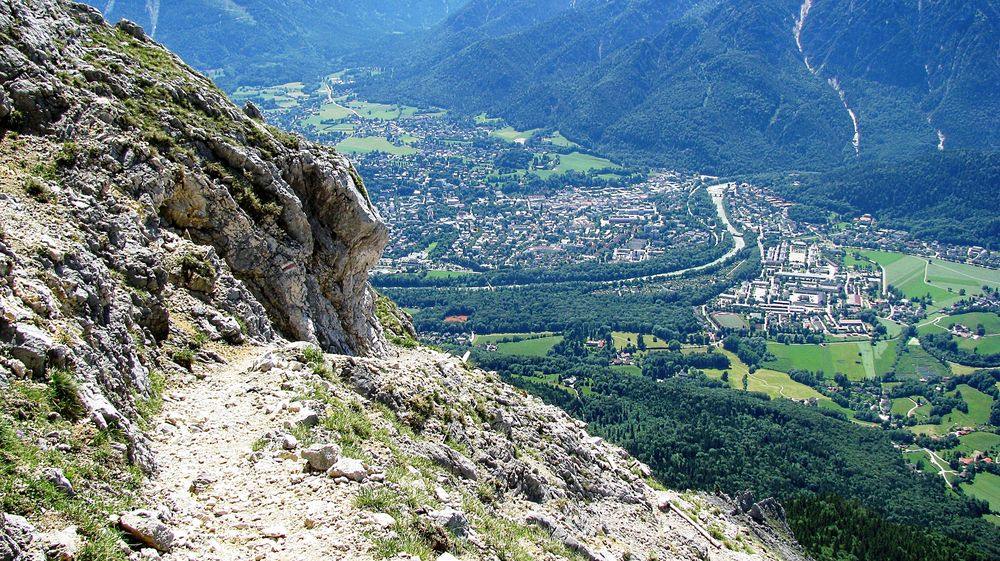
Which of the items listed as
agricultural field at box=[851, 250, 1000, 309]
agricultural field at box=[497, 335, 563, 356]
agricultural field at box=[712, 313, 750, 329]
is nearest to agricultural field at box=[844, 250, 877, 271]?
agricultural field at box=[851, 250, 1000, 309]

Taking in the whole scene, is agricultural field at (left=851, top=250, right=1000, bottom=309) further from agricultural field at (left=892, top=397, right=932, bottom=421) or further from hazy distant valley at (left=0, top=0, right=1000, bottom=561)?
agricultural field at (left=892, top=397, right=932, bottom=421)

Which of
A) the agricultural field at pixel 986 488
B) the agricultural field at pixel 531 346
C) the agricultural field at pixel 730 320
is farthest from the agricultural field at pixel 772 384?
the agricultural field at pixel 531 346

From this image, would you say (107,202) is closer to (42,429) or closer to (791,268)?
(42,429)

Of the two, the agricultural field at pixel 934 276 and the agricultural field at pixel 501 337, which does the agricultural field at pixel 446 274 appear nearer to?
the agricultural field at pixel 501 337

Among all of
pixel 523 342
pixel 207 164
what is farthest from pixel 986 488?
pixel 207 164

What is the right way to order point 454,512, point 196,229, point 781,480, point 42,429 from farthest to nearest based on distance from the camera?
point 781,480 < point 196,229 < point 454,512 < point 42,429

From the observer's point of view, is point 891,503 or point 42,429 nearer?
point 42,429

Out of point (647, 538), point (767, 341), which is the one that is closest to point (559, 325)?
point (767, 341)
